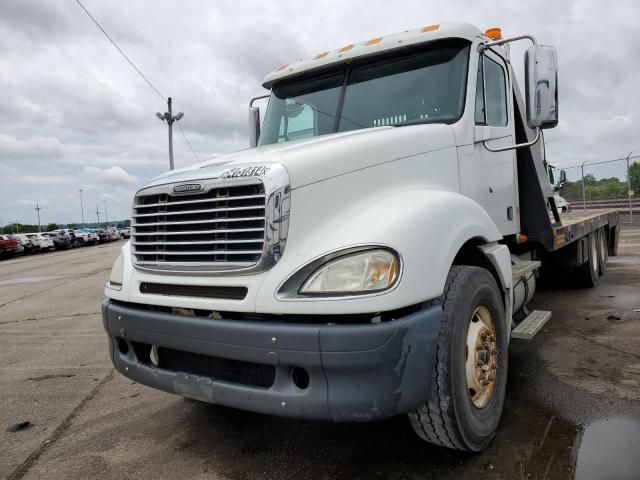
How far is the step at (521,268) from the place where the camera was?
4.11 metres

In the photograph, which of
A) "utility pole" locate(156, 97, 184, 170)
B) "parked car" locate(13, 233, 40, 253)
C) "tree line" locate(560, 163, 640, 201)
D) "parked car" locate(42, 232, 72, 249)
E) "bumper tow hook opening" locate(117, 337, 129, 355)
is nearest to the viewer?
"bumper tow hook opening" locate(117, 337, 129, 355)

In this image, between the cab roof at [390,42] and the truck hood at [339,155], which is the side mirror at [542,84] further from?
the truck hood at [339,155]

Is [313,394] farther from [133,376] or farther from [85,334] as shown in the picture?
[85,334]

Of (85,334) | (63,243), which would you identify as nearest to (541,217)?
(85,334)

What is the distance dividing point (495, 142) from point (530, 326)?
4.91 feet

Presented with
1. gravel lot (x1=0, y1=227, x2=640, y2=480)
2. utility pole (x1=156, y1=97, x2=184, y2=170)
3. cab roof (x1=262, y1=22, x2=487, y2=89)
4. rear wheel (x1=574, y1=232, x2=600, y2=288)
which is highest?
utility pole (x1=156, y1=97, x2=184, y2=170)

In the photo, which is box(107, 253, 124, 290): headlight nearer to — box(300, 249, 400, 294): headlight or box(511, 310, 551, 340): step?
box(300, 249, 400, 294): headlight

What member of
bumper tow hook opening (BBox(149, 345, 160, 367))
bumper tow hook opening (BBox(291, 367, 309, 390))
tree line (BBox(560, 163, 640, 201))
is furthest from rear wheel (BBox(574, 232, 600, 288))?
tree line (BBox(560, 163, 640, 201))

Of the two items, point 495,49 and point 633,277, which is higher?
point 495,49

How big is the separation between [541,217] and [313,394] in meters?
3.66

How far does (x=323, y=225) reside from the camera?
2.59m

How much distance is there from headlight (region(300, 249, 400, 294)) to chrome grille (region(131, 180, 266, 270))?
338 mm

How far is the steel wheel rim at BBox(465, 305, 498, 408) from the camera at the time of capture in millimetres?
2807

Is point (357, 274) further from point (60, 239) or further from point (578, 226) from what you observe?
point (60, 239)
